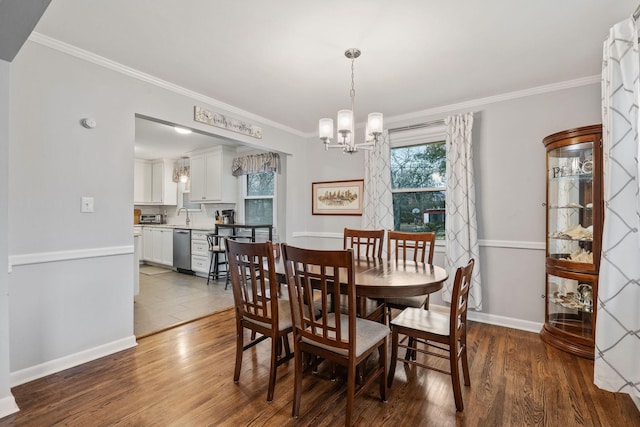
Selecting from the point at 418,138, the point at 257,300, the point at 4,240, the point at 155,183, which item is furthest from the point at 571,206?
the point at 155,183

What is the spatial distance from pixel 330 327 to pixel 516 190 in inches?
103

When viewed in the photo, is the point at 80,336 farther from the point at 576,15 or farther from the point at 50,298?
the point at 576,15

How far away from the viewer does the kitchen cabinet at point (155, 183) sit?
258 inches

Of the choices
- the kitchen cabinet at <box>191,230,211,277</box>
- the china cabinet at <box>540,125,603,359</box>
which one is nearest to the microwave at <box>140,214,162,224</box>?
the kitchen cabinet at <box>191,230,211,277</box>

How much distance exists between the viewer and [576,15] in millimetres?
1921

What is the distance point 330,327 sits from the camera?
5.42ft

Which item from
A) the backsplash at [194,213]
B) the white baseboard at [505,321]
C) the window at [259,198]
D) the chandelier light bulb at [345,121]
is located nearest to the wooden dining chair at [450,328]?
the chandelier light bulb at [345,121]

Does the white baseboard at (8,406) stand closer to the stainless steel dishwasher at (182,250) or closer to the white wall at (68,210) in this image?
the white wall at (68,210)

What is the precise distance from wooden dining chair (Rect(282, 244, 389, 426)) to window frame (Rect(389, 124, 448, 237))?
89.5 inches

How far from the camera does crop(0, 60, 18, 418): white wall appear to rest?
5.51 ft

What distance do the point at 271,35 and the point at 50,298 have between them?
2464mm

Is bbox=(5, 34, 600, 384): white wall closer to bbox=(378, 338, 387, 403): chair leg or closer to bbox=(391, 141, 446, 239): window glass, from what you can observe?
bbox=(391, 141, 446, 239): window glass

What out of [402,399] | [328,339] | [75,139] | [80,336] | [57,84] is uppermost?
[57,84]

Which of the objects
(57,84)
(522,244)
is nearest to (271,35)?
(57,84)
